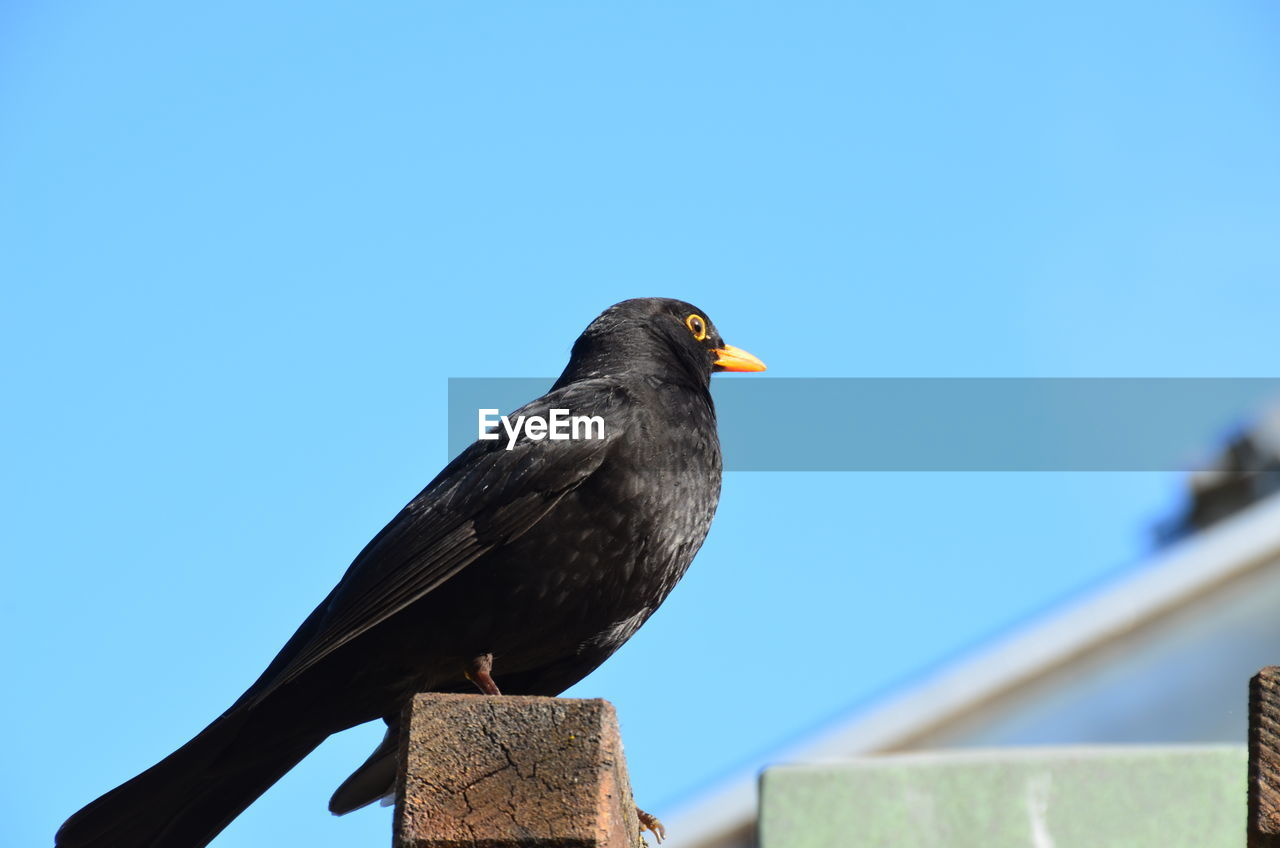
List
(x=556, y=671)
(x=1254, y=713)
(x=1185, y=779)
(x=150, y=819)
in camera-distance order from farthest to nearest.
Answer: (x=1185, y=779)
(x=556, y=671)
(x=150, y=819)
(x=1254, y=713)

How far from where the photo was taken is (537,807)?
2.80 m

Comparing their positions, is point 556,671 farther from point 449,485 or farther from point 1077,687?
point 1077,687

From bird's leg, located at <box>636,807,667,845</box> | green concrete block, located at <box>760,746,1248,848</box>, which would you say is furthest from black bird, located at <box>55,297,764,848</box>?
green concrete block, located at <box>760,746,1248,848</box>

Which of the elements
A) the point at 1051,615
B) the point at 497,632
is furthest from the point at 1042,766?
the point at 497,632

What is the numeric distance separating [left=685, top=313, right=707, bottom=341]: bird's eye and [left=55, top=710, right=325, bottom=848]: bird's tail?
2406mm

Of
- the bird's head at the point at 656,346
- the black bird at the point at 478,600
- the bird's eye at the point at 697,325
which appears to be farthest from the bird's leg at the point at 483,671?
the bird's eye at the point at 697,325

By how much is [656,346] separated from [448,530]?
1496 millimetres

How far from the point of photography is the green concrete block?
35.1 feet

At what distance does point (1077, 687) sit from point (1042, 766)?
4.42ft

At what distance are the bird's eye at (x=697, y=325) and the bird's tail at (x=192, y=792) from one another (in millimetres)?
2406

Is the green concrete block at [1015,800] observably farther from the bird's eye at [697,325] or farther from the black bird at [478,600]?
the black bird at [478,600]

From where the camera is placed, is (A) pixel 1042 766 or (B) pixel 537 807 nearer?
(B) pixel 537 807

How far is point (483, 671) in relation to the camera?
15.1 feet

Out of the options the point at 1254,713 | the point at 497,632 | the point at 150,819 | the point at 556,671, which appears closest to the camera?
the point at 1254,713
